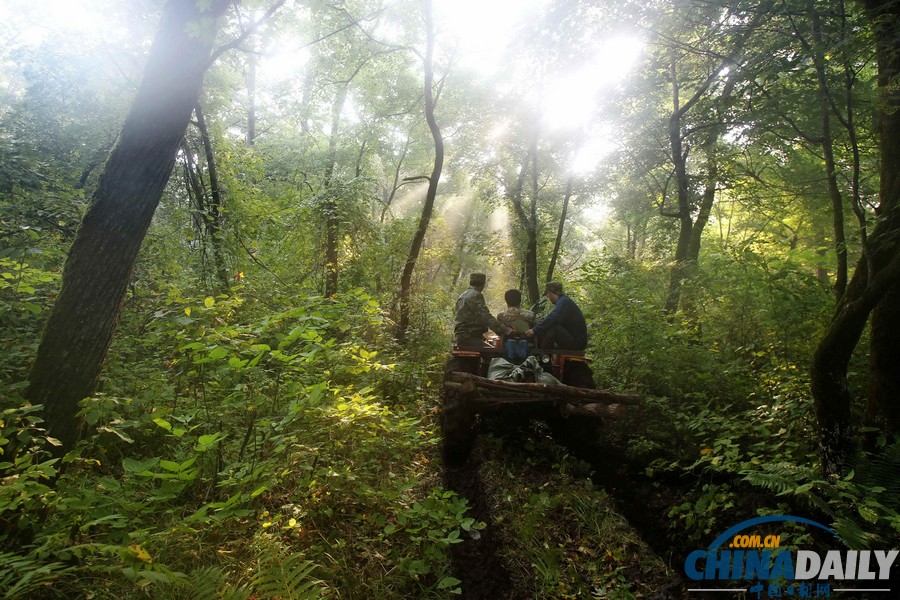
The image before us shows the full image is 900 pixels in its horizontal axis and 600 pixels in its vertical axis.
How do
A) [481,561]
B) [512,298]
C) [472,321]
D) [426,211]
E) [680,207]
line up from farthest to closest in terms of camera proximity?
[680,207], [426,211], [512,298], [472,321], [481,561]

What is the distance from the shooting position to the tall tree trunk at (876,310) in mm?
3322

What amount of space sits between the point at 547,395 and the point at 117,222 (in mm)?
4280

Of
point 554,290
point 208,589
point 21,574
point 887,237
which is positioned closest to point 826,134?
point 887,237

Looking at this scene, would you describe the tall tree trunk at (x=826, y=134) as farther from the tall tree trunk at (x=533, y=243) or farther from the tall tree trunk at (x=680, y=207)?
the tall tree trunk at (x=533, y=243)

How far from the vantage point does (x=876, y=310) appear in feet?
12.2

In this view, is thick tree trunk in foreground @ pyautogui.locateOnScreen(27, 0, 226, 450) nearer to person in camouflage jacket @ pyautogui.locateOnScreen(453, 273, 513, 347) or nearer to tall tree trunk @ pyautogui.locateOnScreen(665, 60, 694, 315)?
person in camouflage jacket @ pyautogui.locateOnScreen(453, 273, 513, 347)

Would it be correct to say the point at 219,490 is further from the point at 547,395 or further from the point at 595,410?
the point at 595,410

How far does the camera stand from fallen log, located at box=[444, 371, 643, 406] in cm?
429

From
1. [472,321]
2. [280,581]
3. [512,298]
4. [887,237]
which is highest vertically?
[887,237]

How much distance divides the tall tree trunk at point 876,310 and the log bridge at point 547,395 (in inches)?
57.4

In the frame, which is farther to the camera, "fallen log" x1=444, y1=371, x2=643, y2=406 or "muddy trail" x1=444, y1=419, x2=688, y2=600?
"fallen log" x1=444, y1=371, x2=643, y2=406

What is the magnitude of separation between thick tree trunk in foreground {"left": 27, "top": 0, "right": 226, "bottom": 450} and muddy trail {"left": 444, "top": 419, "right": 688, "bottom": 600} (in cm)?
340

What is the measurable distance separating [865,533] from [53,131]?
→ 16280mm

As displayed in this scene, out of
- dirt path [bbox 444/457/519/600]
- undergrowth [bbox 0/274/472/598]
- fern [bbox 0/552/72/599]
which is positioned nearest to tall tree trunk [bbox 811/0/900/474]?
dirt path [bbox 444/457/519/600]
